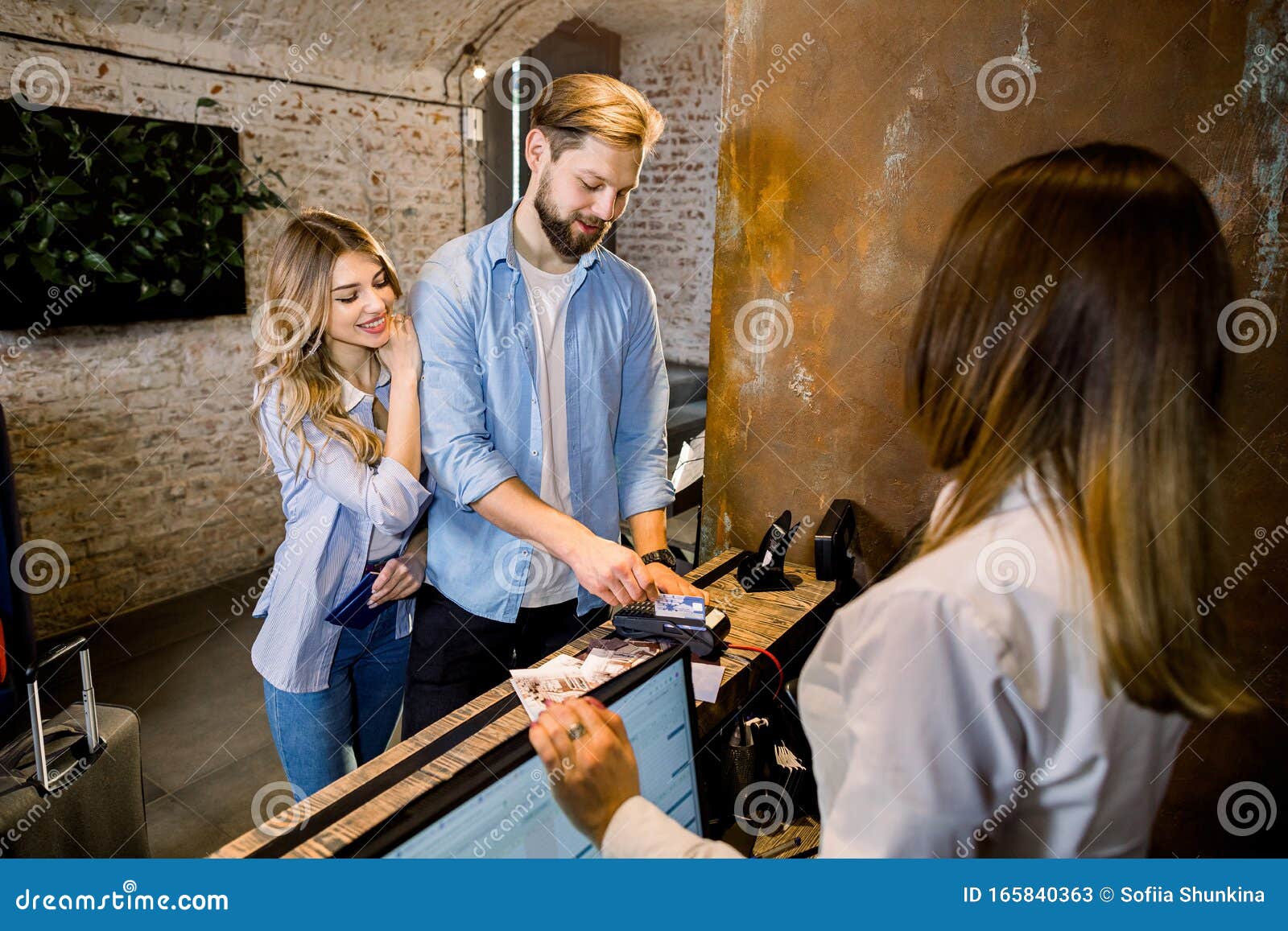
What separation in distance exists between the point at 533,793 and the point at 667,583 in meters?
0.94

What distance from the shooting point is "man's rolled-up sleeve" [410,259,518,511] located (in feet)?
6.20

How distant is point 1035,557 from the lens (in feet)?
2.57

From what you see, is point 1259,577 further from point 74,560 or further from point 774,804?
point 74,560

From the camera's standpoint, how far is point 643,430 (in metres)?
2.24

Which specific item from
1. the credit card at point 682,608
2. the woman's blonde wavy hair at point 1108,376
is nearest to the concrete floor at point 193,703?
the credit card at point 682,608

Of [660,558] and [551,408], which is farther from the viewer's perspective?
[551,408]

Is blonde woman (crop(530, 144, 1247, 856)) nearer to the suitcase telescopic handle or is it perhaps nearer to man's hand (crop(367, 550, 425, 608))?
man's hand (crop(367, 550, 425, 608))

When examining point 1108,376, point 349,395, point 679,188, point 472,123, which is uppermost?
point 472,123

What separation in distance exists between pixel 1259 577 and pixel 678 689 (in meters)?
1.26

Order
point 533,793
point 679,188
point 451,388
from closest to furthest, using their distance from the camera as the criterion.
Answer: point 533,793
point 451,388
point 679,188

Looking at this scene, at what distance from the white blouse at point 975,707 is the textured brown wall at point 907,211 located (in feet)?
2.64

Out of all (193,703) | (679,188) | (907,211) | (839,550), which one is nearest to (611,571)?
(839,550)

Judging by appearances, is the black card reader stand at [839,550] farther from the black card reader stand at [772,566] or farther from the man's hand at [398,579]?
the man's hand at [398,579]

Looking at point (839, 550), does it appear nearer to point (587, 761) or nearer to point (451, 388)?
point (451, 388)
